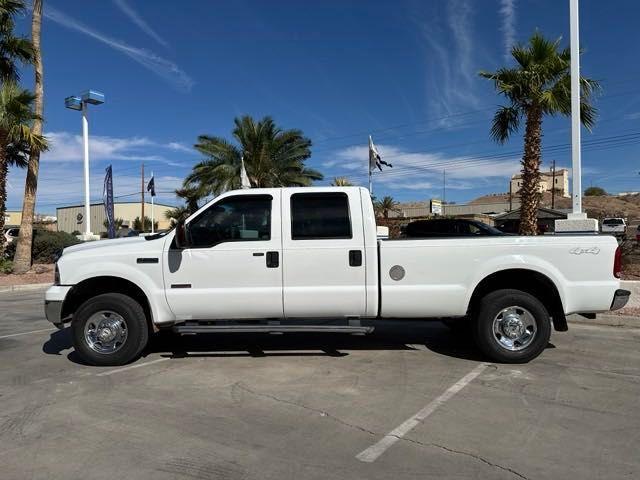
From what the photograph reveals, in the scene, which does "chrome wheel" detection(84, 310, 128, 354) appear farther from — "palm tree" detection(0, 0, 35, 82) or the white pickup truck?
"palm tree" detection(0, 0, 35, 82)

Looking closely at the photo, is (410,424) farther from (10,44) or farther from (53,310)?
(10,44)

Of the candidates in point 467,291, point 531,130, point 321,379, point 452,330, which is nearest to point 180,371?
point 321,379

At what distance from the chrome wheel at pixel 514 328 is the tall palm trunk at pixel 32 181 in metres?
18.3

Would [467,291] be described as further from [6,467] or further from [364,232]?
[6,467]

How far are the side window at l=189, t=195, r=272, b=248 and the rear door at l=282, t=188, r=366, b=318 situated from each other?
27 centimetres

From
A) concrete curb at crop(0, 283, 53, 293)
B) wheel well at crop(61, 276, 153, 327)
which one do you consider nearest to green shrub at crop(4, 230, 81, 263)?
concrete curb at crop(0, 283, 53, 293)

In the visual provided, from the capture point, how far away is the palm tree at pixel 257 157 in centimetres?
2852

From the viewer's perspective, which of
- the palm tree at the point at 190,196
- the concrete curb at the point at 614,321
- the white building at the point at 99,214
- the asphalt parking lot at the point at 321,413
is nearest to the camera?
the asphalt parking lot at the point at 321,413

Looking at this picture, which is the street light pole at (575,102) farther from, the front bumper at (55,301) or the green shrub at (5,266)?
the green shrub at (5,266)

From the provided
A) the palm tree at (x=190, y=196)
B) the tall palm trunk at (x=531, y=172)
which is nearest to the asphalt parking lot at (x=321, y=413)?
the tall palm trunk at (x=531, y=172)

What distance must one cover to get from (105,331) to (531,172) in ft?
48.0

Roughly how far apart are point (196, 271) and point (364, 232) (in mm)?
2002

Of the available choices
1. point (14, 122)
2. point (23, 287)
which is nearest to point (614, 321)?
point (23, 287)

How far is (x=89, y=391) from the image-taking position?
5484mm
